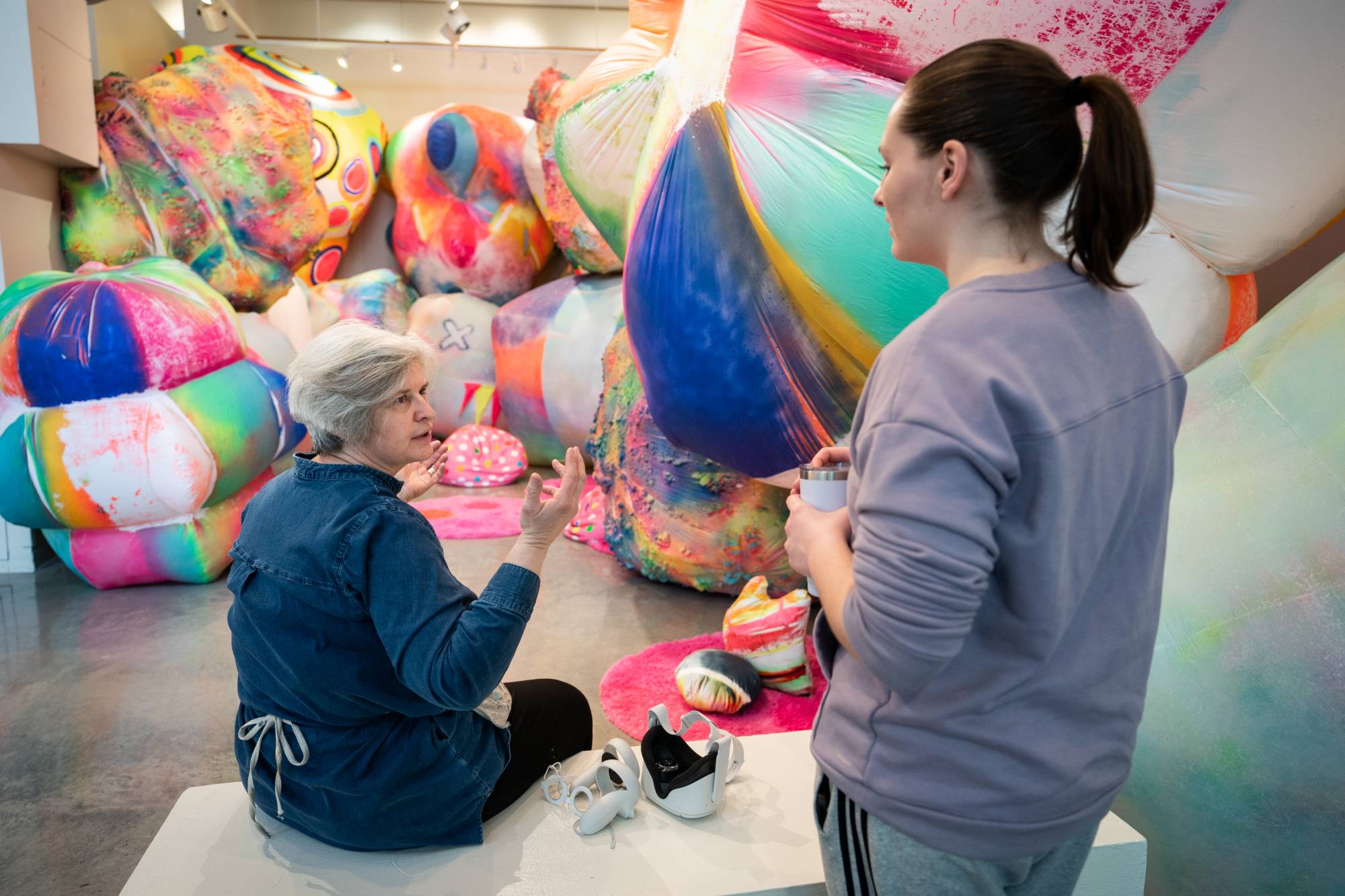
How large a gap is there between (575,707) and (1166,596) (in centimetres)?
102

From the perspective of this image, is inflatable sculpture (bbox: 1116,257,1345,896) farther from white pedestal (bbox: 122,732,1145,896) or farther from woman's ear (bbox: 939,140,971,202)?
woman's ear (bbox: 939,140,971,202)

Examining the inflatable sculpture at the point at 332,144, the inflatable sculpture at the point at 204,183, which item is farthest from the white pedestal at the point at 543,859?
the inflatable sculpture at the point at 332,144

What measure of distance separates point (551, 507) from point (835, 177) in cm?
103

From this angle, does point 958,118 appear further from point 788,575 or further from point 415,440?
point 788,575

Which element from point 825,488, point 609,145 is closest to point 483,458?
point 609,145

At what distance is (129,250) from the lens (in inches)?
152

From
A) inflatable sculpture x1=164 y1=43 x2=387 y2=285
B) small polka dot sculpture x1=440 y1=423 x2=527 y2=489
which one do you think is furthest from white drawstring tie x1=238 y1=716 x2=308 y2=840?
inflatable sculpture x1=164 y1=43 x2=387 y2=285

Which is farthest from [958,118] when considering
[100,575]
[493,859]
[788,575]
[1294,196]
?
[100,575]

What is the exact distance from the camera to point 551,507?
1.25 metres

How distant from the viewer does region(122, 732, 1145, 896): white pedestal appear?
120 cm

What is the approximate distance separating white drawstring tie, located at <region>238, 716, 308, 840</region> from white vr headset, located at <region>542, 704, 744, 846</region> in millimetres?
368

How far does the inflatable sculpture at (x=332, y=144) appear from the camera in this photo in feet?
15.5

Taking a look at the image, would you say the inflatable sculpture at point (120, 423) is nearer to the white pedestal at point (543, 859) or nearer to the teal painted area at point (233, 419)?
the teal painted area at point (233, 419)

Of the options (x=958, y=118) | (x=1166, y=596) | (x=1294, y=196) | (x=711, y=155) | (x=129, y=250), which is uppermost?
(x=958, y=118)
